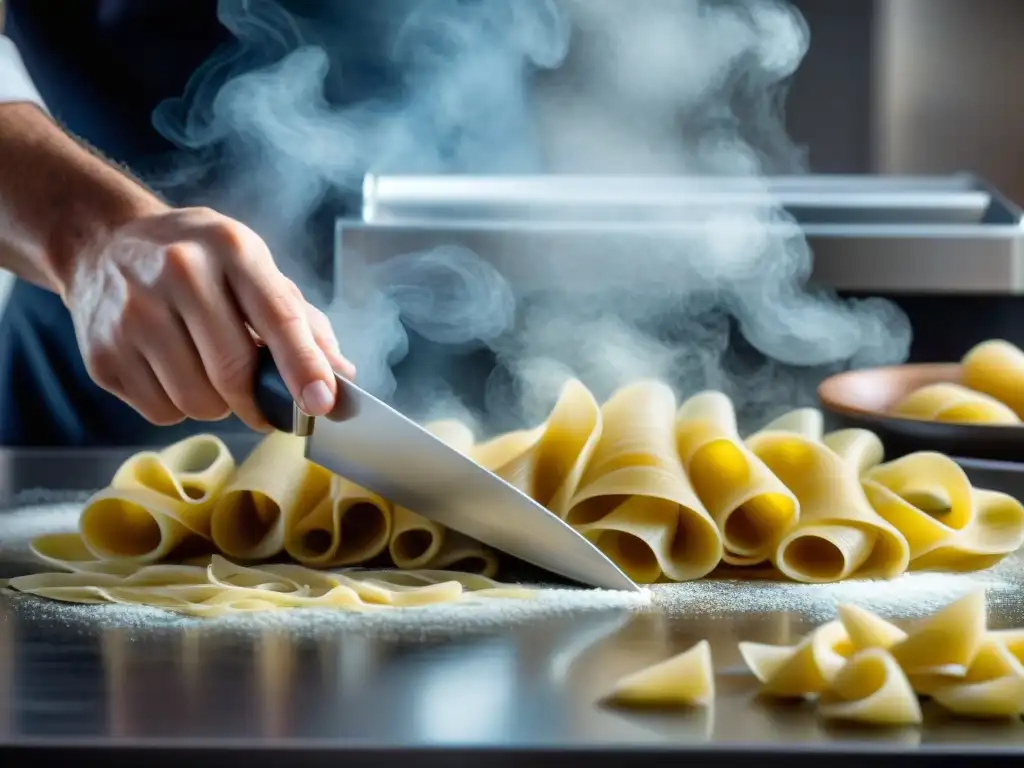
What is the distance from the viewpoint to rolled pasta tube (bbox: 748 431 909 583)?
3.23 feet

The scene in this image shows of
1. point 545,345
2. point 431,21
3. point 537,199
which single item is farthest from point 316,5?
point 545,345

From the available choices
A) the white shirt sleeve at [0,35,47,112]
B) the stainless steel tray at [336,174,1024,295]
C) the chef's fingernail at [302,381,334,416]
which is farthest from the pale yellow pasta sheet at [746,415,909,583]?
the stainless steel tray at [336,174,1024,295]

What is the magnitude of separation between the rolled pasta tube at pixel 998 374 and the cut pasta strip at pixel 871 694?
0.75 meters

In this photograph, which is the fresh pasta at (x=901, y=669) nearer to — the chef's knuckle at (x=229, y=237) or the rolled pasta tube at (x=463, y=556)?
the rolled pasta tube at (x=463, y=556)

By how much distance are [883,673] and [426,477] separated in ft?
1.35

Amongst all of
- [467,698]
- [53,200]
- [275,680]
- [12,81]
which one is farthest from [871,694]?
[12,81]

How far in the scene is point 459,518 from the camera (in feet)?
3.29

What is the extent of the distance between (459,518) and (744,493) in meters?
0.22

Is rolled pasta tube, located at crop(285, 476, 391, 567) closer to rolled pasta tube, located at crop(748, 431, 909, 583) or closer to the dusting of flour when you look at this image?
the dusting of flour

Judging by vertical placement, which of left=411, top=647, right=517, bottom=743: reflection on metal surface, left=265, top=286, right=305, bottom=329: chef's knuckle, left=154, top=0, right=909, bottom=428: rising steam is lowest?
left=411, top=647, right=517, bottom=743: reflection on metal surface

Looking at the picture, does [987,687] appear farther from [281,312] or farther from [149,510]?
[149,510]

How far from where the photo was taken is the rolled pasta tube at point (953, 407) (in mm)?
1253

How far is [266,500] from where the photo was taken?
1.08 metres

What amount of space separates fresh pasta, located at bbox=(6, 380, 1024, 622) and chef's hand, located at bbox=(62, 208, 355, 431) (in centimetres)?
8
